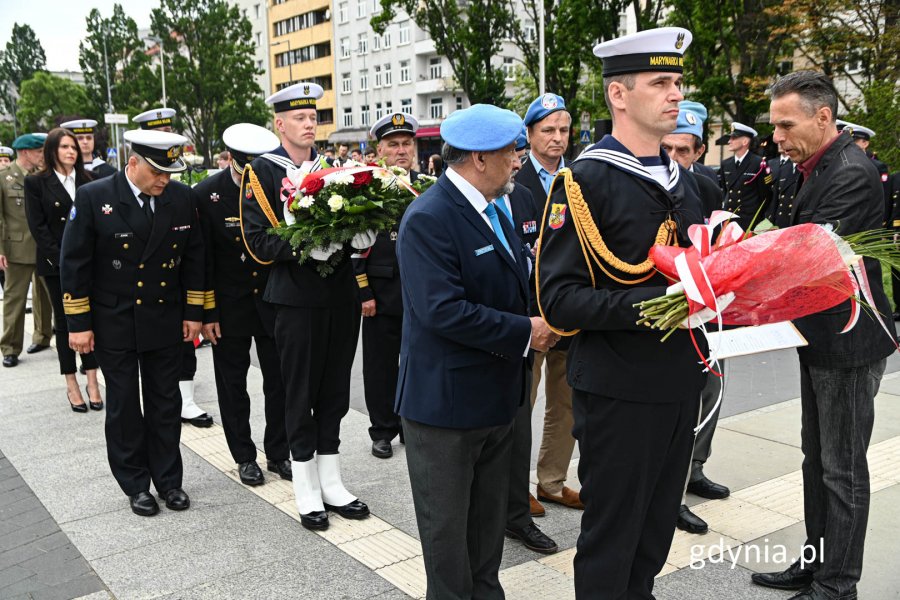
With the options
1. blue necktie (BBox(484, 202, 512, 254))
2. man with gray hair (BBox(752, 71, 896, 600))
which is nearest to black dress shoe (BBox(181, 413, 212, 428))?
blue necktie (BBox(484, 202, 512, 254))

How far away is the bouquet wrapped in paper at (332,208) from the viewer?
171 inches

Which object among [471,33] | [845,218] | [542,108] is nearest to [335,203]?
[542,108]

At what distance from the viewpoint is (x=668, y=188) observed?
2943 mm

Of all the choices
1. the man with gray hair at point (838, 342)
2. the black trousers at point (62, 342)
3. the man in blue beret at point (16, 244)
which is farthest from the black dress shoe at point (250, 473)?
the man in blue beret at point (16, 244)

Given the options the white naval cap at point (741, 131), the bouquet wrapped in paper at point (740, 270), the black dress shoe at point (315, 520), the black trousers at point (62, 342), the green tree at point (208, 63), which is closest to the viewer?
the bouquet wrapped in paper at point (740, 270)

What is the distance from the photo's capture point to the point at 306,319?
4.64 metres

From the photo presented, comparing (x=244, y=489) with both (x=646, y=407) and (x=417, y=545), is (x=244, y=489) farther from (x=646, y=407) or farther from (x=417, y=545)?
(x=646, y=407)

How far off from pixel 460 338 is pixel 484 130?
0.79m

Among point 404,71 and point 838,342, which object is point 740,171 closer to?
point 838,342

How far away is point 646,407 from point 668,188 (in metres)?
0.80

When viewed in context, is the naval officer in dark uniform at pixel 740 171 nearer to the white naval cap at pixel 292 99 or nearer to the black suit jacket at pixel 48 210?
the white naval cap at pixel 292 99

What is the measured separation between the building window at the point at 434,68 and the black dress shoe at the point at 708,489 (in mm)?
53561

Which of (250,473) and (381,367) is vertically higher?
(381,367)

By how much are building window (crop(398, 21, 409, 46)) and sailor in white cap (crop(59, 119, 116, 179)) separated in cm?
5172
